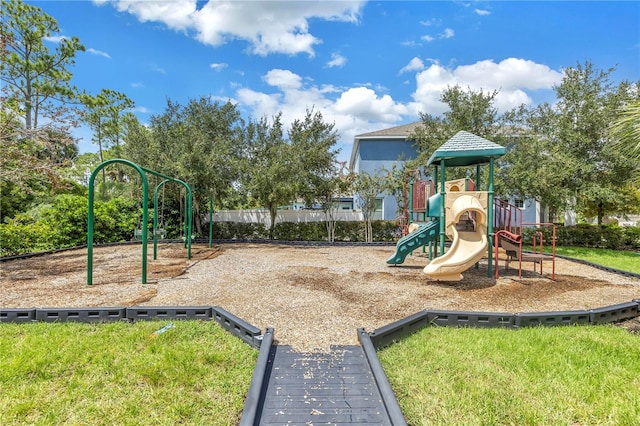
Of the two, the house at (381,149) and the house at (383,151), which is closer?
the house at (383,151)

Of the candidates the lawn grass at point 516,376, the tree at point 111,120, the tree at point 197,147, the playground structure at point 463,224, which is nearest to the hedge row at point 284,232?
the tree at point 197,147

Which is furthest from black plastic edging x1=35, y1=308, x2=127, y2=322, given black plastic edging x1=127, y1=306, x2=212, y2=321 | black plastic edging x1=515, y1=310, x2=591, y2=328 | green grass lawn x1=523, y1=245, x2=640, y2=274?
green grass lawn x1=523, y1=245, x2=640, y2=274

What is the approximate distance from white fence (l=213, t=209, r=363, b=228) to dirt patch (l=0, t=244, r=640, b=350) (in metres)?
6.50

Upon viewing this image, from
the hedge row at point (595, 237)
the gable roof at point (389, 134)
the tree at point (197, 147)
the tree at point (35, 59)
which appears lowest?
the hedge row at point (595, 237)

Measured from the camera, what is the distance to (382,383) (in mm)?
2465

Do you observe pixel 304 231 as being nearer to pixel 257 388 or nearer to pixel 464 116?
pixel 464 116

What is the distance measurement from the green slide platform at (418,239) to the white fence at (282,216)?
284 inches

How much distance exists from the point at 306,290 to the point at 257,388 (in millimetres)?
3275

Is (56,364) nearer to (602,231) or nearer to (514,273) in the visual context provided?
(514,273)

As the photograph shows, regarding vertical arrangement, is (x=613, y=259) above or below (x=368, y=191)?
below

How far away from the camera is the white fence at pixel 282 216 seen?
15.4m

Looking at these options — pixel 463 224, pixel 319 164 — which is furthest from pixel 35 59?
pixel 463 224

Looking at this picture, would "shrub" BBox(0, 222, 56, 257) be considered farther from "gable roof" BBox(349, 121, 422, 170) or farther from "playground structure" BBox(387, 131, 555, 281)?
"gable roof" BBox(349, 121, 422, 170)

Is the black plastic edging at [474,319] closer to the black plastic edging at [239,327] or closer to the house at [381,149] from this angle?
the black plastic edging at [239,327]
